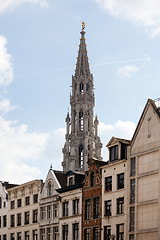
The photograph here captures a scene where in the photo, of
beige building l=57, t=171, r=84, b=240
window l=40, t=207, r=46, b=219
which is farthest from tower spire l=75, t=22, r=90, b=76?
beige building l=57, t=171, r=84, b=240

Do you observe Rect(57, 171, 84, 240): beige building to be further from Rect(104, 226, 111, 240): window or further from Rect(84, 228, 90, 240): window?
Rect(104, 226, 111, 240): window

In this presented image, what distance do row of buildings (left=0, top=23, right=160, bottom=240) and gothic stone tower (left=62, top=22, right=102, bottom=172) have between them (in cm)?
6600

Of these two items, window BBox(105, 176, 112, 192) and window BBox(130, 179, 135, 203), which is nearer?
window BBox(130, 179, 135, 203)

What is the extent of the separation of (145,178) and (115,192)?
5322mm

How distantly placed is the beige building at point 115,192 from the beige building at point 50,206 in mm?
10774

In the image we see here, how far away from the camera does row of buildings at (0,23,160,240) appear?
185ft

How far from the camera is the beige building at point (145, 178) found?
180ft

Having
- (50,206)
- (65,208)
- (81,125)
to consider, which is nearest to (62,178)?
(50,206)

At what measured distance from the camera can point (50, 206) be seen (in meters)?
73.3

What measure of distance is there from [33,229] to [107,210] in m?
18.2

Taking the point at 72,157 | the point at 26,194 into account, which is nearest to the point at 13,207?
the point at 26,194

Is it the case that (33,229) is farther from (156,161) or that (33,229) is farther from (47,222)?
(156,161)

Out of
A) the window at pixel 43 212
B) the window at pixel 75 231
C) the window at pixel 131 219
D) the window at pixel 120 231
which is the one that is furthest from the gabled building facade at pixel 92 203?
the window at pixel 43 212

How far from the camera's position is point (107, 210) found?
61750 mm
